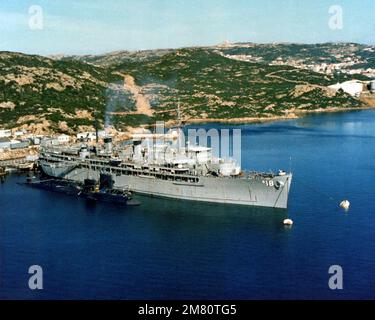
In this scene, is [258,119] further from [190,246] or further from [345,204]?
[190,246]

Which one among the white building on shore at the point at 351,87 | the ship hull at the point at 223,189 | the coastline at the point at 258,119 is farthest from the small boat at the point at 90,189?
the white building on shore at the point at 351,87

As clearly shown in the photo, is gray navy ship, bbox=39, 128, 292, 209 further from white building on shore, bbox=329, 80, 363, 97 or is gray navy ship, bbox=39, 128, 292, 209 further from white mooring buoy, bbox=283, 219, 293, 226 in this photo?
white building on shore, bbox=329, 80, 363, 97

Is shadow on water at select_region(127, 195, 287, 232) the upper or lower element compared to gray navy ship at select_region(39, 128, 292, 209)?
lower

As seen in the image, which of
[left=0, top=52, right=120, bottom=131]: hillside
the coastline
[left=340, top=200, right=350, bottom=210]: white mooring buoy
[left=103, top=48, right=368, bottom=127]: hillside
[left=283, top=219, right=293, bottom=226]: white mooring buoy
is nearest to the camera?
[left=283, top=219, right=293, bottom=226]: white mooring buoy

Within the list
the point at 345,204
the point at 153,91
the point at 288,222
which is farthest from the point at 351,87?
the point at 288,222

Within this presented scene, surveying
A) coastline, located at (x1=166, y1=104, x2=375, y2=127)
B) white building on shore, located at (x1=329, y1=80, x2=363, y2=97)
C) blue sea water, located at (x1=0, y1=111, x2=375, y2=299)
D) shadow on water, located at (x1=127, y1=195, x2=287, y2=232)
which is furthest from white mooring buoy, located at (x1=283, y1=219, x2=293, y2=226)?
white building on shore, located at (x1=329, y1=80, x2=363, y2=97)
